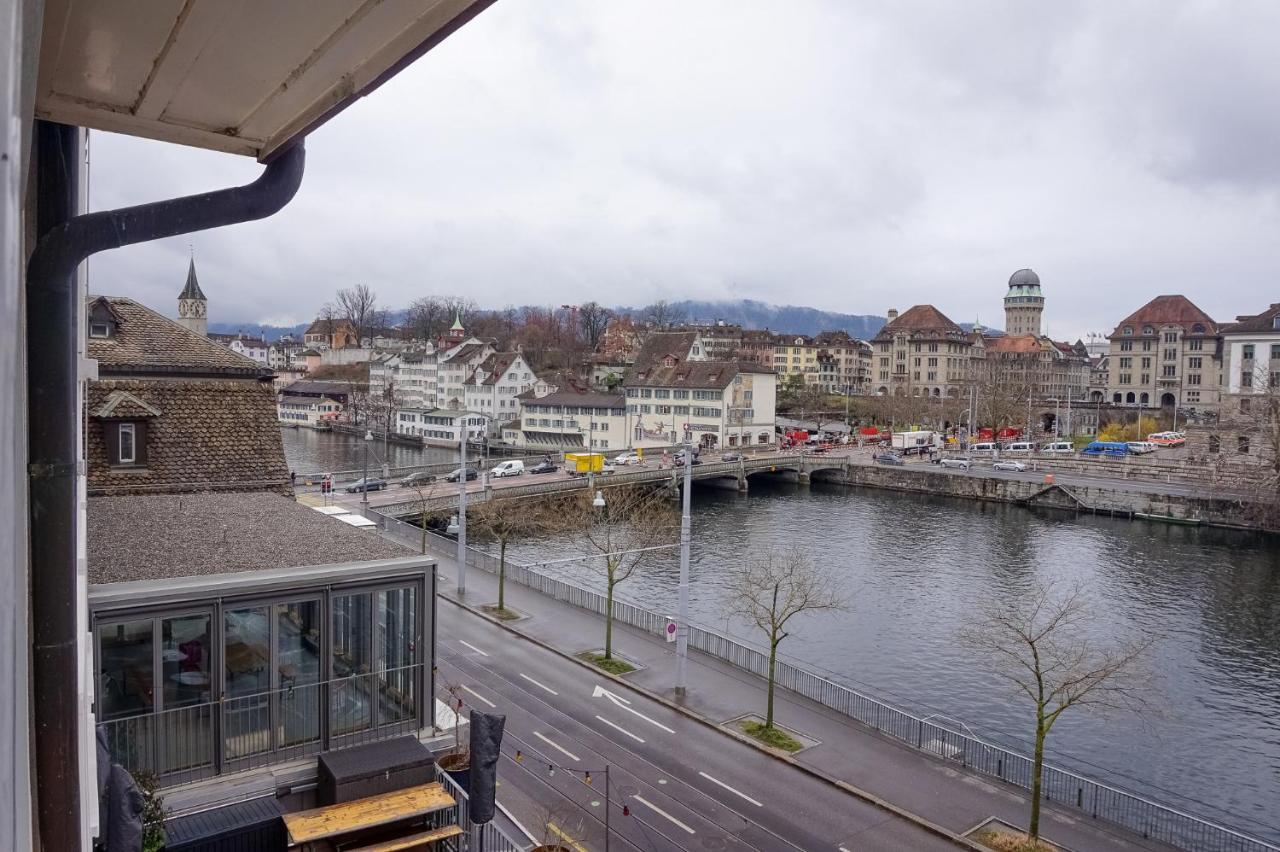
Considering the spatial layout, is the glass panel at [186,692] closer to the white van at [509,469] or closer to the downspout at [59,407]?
the downspout at [59,407]

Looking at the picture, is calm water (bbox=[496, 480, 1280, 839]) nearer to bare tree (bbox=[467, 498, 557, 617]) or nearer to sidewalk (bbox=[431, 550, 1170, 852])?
bare tree (bbox=[467, 498, 557, 617])

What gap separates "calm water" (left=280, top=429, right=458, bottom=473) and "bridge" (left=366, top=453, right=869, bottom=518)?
2011 cm

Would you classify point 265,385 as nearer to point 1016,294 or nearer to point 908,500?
point 908,500

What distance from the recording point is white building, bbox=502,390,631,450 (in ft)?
250

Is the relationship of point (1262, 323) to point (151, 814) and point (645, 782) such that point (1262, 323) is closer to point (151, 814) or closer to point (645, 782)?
point (645, 782)

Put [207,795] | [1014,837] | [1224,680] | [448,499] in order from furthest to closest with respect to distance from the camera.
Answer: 1. [448,499]
2. [1224,680]
3. [1014,837]
4. [207,795]

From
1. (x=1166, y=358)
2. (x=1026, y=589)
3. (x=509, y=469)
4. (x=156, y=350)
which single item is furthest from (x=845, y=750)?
(x=1166, y=358)

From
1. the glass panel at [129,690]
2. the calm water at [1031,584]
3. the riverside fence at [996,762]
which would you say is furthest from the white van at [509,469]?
the glass panel at [129,690]

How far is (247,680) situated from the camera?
11523mm

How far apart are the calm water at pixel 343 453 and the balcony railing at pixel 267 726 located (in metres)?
53.6

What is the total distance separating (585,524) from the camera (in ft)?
133

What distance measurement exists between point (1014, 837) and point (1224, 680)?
1420 cm

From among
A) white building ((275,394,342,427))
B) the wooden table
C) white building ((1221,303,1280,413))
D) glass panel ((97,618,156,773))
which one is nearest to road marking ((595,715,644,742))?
the wooden table

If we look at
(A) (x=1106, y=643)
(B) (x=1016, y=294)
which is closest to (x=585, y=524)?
(A) (x=1106, y=643)
